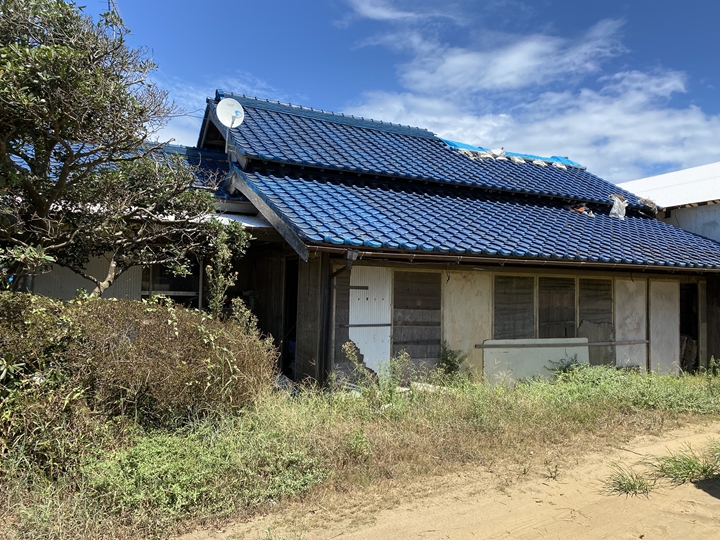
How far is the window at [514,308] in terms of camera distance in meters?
8.75

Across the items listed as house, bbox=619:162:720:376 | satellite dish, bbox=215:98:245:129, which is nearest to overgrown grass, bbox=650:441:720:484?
house, bbox=619:162:720:376

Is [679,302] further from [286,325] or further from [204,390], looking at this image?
[204,390]

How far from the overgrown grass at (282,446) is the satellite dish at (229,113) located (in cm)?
567

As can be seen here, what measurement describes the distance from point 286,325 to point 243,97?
638cm

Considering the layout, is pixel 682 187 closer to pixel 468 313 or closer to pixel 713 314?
pixel 713 314

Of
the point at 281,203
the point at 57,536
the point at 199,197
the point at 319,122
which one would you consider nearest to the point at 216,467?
the point at 57,536

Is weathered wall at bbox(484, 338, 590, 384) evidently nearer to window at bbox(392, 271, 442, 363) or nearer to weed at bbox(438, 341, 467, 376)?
weed at bbox(438, 341, 467, 376)

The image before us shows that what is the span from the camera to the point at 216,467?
421cm

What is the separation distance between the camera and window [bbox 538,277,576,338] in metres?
9.17

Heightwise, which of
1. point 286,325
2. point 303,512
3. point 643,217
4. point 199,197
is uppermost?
point 643,217

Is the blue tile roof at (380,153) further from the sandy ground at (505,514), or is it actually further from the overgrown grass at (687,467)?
the overgrown grass at (687,467)

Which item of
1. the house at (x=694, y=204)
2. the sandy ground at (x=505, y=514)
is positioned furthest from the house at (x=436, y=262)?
the sandy ground at (x=505, y=514)

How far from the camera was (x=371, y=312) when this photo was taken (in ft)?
25.3

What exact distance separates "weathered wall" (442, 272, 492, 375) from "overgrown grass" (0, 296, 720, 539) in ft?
4.02
